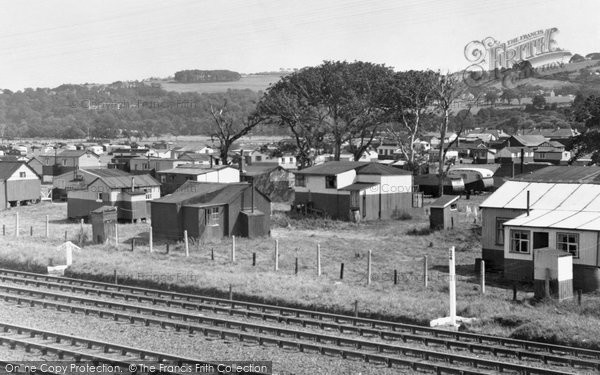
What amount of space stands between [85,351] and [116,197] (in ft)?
119

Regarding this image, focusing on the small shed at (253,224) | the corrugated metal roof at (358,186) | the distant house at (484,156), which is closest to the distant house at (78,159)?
the corrugated metal roof at (358,186)

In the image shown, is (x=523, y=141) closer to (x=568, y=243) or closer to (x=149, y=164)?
(x=149, y=164)

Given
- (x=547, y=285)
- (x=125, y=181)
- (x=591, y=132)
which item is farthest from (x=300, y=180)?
(x=547, y=285)

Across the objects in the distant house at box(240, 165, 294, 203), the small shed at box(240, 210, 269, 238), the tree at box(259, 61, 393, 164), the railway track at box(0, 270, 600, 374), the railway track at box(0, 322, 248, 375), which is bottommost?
the railway track at box(0, 270, 600, 374)

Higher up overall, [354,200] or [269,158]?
[269,158]

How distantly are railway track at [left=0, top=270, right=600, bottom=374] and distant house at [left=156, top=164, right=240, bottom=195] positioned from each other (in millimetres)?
35115

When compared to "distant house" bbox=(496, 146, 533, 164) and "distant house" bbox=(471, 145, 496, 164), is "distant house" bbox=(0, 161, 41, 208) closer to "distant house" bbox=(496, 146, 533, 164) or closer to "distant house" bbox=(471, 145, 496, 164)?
"distant house" bbox=(496, 146, 533, 164)

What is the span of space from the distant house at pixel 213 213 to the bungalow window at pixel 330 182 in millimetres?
9230

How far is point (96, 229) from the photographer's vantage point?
1620 inches

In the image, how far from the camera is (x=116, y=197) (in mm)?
53469

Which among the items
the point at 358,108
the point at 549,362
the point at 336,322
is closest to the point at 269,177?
the point at 358,108

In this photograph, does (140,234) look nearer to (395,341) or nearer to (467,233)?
(467,233)

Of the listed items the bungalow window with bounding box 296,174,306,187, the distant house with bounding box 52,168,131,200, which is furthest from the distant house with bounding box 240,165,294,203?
the distant house with bounding box 52,168,131,200

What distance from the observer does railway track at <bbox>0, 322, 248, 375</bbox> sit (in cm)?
1662
